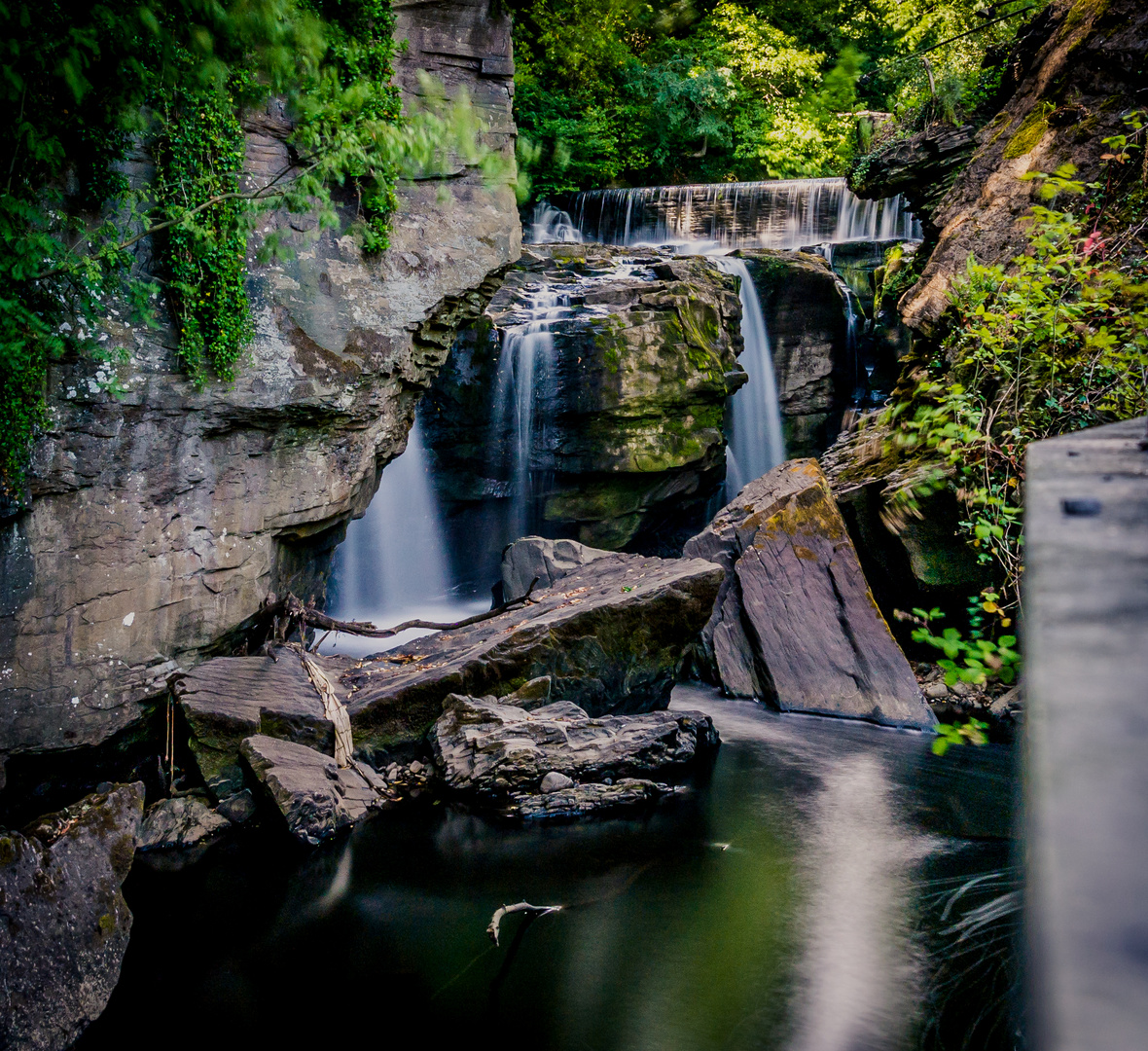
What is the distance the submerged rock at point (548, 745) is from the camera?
6.00m

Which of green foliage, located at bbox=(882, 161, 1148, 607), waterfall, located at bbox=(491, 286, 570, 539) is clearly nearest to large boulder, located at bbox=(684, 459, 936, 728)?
green foliage, located at bbox=(882, 161, 1148, 607)

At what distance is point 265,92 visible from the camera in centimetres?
580

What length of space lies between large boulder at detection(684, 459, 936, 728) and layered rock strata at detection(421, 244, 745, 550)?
314cm

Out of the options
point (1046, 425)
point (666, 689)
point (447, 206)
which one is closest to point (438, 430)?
point (447, 206)

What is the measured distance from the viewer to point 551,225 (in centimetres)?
1811

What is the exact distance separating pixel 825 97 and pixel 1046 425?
19.9 meters

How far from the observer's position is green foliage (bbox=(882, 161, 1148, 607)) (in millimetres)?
3479

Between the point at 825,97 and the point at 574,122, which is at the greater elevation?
the point at 825,97

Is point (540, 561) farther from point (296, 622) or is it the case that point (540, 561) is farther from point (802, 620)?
point (296, 622)

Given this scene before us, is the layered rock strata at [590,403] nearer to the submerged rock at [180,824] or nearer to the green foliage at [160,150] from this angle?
the green foliage at [160,150]

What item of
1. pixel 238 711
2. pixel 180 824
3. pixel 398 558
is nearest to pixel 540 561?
pixel 398 558

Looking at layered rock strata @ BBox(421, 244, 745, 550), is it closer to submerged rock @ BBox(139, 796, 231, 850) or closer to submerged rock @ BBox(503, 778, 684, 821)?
submerged rock @ BBox(503, 778, 684, 821)

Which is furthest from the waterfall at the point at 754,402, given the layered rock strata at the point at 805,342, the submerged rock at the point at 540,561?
the submerged rock at the point at 540,561

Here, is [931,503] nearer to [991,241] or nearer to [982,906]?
[991,241]
